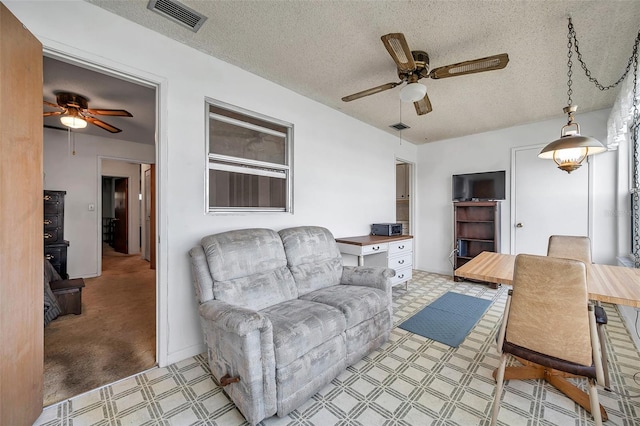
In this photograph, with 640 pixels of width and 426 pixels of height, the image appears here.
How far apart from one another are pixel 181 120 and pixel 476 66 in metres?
2.30

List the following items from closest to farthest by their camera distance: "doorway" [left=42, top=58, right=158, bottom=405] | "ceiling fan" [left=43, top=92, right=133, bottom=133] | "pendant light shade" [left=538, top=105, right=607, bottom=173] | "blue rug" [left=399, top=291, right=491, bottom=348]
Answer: "pendant light shade" [left=538, top=105, right=607, bottom=173] → "doorway" [left=42, top=58, right=158, bottom=405] → "blue rug" [left=399, top=291, right=491, bottom=348] → "ceiling fan" [left=43, top=92, right=133, bottom=133]

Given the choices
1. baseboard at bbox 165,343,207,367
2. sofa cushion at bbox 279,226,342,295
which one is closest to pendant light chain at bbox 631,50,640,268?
sofa cushion at bbox 279,226,342,295

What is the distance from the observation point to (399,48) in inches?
68.2

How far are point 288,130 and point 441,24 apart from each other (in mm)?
1725

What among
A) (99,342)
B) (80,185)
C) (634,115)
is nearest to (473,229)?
(634,115)

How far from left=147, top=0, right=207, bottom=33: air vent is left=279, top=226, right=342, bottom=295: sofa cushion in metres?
1.77

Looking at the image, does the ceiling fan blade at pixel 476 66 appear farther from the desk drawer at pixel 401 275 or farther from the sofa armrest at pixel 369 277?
the desk drawer at pixel 401 275

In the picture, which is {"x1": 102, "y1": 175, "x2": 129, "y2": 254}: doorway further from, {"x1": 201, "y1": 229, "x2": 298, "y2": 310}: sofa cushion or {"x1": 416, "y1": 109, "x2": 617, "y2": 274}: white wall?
{"x1": 416, "y1": 109, "x2": 617, "y2": 274}: white wall

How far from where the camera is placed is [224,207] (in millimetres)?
2469

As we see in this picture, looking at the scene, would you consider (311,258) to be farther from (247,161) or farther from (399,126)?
(399,126)

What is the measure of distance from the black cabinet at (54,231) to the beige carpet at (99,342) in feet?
1.80

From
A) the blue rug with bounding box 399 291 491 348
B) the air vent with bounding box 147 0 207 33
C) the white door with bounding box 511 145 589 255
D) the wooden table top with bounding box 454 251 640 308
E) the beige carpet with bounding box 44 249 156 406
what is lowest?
the blue rug with bounding box 399 291 491 348

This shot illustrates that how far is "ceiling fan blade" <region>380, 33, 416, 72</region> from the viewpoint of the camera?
1.61 metres

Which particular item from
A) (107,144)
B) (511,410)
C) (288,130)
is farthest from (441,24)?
(107,144)
